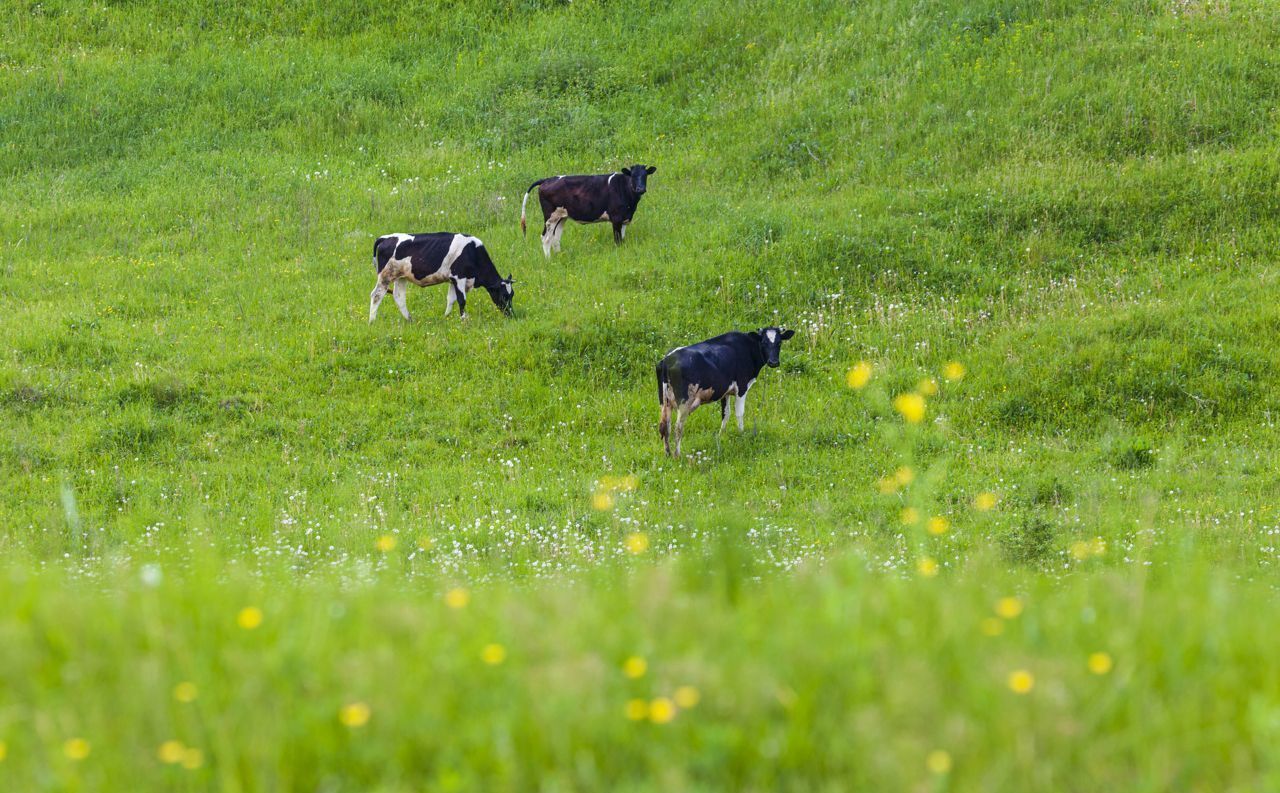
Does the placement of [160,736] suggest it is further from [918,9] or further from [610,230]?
[918,9]

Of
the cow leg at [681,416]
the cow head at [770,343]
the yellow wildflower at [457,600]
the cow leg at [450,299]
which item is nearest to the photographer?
the yellow wildflower at [457,600]

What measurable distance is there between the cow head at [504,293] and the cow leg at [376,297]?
173 cm

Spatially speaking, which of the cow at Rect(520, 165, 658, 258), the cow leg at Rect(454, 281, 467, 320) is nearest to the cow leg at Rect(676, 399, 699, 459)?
the cow leg at Rect(454, 281, 467, 320)

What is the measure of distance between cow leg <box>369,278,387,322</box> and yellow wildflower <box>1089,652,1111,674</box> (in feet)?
54.8

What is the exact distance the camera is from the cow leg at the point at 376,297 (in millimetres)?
20312

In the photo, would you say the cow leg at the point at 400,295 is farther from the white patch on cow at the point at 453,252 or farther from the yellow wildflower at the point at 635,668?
the yellow wildflower at the point at 635,668

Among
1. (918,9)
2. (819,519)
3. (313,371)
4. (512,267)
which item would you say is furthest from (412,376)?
(918,9)

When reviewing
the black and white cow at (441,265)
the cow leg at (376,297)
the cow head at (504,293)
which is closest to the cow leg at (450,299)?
the black and white cow at (441,265)

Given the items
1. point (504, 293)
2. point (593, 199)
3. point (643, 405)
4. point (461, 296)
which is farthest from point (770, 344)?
point (593, 199)

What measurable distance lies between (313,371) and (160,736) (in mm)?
14131

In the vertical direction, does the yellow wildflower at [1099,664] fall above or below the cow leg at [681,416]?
above

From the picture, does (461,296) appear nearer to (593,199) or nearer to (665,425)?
(593,199)

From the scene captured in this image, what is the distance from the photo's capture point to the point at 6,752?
14.1 feet

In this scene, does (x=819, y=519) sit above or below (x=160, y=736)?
below
